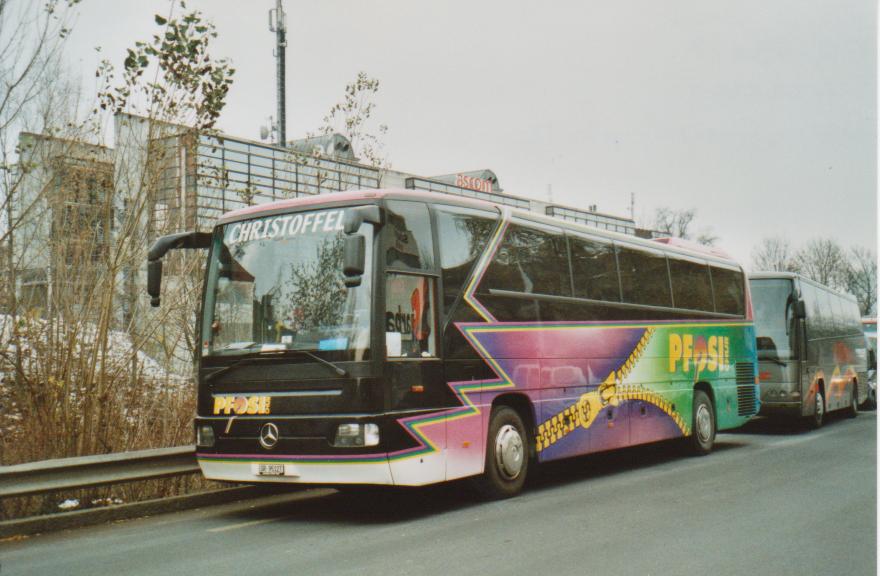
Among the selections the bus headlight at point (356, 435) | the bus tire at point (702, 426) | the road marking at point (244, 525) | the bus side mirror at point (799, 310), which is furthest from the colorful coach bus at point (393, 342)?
the bus side mirror at point (799, 310)

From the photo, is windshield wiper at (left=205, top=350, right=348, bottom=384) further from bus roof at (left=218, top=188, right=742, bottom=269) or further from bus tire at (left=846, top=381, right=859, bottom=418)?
bus tire at (left=846, top=381, right=859, bottom=418)

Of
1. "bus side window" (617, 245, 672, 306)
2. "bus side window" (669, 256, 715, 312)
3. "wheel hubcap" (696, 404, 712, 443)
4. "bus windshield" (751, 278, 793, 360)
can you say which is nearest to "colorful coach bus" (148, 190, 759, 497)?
"bus side window" (617, 245, 672, 306)

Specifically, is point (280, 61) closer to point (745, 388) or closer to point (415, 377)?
point (745, 388)

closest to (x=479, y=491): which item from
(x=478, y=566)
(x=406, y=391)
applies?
(x=406, y=391)

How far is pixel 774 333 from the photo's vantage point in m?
19.0

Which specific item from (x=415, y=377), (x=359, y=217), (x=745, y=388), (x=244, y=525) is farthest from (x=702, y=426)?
(x=359, y=217)

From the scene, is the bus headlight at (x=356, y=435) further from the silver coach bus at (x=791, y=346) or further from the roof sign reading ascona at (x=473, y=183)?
the roof sign reading ascona at (x=473, y=183)

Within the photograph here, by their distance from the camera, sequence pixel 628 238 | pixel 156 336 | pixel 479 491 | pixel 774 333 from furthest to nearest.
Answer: pixel 774 333 → pixel 628 238 → pixel 156 336 → pixel 479 491

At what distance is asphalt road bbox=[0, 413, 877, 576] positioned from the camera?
6.82m

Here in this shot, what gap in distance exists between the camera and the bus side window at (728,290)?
647 inches

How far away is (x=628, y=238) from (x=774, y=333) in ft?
22.6

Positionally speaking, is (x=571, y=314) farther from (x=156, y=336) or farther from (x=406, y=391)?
(x=156, y=336)

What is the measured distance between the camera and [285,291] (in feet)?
30.1

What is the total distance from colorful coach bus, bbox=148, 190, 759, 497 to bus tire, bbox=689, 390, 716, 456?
363cm
